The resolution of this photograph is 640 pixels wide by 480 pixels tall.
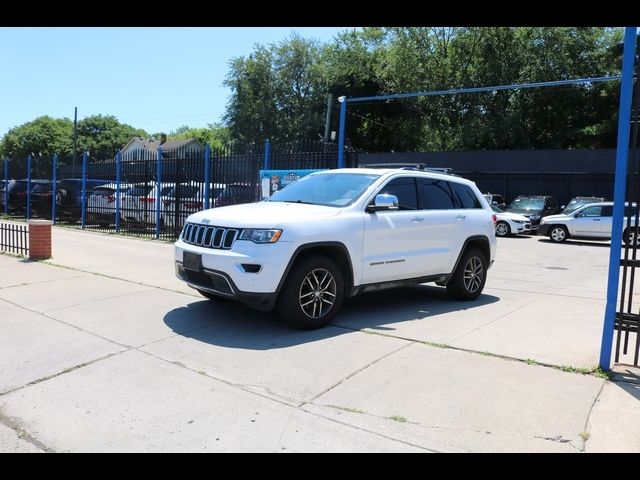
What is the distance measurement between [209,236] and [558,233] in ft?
53.6

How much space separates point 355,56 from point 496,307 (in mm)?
39992

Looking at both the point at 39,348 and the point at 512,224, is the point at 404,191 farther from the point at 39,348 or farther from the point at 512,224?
the point at 512,224

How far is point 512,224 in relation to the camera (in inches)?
815

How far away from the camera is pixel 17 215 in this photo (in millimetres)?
23234

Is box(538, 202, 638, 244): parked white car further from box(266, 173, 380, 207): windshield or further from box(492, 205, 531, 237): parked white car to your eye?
box(266, 173, 380, 207): windshield

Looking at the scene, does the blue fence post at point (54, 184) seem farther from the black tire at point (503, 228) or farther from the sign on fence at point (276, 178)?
the black tire at point (503, 228)

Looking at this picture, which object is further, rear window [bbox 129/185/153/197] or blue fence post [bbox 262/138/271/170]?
rear window [bbox 129/185/153/197]

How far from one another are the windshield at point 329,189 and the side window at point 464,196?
5.16 ft

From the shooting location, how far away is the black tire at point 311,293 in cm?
582

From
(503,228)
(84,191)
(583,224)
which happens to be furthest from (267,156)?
(583,224)

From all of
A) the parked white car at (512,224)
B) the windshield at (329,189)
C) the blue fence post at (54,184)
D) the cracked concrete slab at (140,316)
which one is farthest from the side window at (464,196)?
the blue fence post at (54,184)

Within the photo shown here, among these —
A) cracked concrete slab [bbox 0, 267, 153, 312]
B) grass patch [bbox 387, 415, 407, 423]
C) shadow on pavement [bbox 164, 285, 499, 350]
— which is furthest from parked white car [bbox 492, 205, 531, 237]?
grass patch [bbox 387, 415, 407, 423]

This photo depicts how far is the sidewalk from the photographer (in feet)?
12.1

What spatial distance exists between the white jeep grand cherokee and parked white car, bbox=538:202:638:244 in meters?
12.7
